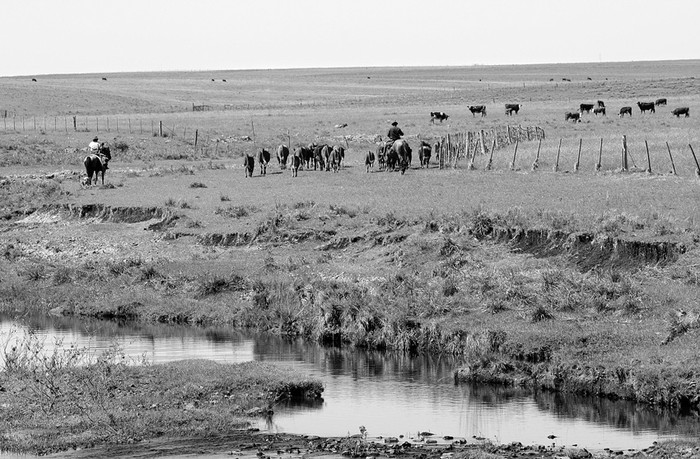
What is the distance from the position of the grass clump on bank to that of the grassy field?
387cm

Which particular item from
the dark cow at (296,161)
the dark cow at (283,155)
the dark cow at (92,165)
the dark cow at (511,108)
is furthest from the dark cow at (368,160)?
the dark cow at (511,108)

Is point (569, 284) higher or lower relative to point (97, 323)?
higher

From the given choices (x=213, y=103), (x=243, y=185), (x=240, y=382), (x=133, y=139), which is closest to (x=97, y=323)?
(x=240, y=382)

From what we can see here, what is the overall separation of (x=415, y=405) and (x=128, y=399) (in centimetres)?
441

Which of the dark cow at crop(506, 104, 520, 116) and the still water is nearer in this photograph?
the still water

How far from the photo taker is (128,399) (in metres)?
16.6

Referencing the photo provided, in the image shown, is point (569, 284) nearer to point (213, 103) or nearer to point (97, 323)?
point (97, 323)

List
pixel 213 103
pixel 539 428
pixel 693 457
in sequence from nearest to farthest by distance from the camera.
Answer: pixel 693 457, pixel 539 428, pixel 213 103

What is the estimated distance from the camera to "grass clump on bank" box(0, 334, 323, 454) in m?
15.1

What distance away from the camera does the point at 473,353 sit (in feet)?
65.1

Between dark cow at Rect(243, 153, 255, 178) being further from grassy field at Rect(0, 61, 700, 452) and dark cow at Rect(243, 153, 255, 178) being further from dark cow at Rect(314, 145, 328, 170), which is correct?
dark cow at Rect(314, 145, 328, 170)

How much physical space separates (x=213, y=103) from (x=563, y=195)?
84.0m

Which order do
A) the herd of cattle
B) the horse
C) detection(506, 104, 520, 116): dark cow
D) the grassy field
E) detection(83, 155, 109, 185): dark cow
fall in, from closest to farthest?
1. the grassy field
2. detection(83, 155, 109, 185): dark cow
3. the horse
4. the herd of cattle
5. detection(506, 104, 520, 116): dark cow

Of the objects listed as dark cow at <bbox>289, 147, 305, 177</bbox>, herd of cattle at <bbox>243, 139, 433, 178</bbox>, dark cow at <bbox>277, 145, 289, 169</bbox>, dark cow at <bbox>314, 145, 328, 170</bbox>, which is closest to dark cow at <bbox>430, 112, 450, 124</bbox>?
herd of cattle at <bbox>243, 139, 433, 178</bbox>
